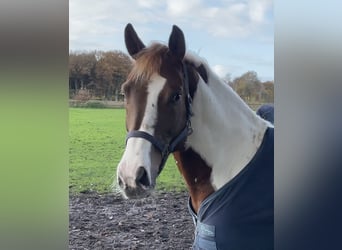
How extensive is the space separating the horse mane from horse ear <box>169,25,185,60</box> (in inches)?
1.0

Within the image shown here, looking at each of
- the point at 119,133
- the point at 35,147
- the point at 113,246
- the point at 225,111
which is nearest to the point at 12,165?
the point at 35,147

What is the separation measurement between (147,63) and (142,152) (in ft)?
0.95

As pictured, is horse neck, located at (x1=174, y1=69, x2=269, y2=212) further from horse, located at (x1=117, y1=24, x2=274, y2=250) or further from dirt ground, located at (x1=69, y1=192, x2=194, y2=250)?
dirt ground, located at (x1=69, y1=192, x2=194, y2=250)

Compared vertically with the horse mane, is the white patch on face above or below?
below

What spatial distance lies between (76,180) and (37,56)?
0.45m

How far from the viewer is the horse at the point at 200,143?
1.16 meters

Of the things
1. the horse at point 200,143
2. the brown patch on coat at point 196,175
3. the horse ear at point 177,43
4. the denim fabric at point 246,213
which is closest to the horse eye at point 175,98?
the horse at point 200,143

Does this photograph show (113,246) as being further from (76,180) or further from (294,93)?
(294,93)

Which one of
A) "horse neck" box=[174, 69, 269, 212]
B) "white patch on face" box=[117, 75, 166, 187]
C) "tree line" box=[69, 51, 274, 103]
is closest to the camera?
"white patch on face" box=[117, 75, 166, 187]

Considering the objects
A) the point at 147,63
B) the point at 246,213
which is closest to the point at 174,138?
the point at 147,63

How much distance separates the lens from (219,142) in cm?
138

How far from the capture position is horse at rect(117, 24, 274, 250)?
1.16 metres

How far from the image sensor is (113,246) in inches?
51.8

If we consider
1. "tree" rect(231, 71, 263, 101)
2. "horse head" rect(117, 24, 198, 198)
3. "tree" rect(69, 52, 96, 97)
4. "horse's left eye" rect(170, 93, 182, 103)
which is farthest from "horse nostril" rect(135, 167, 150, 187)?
"tree" rect(231, 71, 263, 101)
